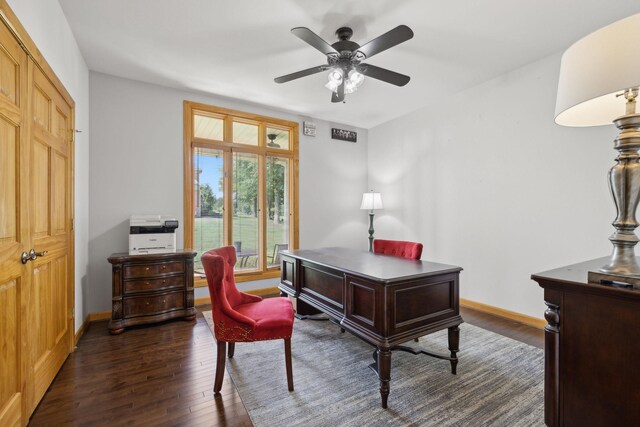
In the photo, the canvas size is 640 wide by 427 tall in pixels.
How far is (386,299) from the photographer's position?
1.78m

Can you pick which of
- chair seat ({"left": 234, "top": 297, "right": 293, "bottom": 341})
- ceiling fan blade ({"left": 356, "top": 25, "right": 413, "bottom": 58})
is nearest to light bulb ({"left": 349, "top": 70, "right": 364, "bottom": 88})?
ceiling fan blade ({"left": 356, "top": 25, "right": 413, "bottom": 58})

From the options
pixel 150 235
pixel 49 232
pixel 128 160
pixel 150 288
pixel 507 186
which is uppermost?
pixel 128 160

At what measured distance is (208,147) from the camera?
4035 millimetres

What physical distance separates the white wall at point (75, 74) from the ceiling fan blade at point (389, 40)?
7.00ft

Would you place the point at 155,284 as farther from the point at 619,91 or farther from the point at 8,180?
the point at 619,91

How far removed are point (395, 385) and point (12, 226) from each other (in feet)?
8.33

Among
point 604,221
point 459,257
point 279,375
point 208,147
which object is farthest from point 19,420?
point 604,221

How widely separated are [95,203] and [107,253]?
1.96 ft

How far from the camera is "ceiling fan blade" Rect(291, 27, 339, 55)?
1.99m

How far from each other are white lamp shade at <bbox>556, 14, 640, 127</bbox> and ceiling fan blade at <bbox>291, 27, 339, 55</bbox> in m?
1.53

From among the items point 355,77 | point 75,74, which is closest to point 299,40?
point 355,77

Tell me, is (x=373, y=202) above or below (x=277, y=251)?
above

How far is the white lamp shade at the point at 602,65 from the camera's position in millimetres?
910

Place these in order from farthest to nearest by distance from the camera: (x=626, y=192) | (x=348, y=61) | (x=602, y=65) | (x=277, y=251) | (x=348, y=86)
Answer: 1. (x=277, y=251)
2. (x=348, y=86)
3. (x=348, y=61)
4. (x=626, y=192)
5. (x=602, y=65)
